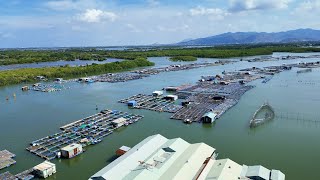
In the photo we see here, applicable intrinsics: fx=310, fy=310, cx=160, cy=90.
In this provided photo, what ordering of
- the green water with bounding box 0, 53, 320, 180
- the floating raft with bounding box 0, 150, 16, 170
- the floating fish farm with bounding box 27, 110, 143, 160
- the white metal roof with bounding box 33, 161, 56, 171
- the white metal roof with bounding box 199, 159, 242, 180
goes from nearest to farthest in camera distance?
the white metal roof with bounding box 199, 159, 242, 180 → the white metal roof with bounding box 33, 161, 56, 171 → the floating raft with bounding box 0, 150, 16, 170 → the green water with bounding box 0, 53, 320, 180 → the floating fish farm with bounding box 27, 110, 143, 160

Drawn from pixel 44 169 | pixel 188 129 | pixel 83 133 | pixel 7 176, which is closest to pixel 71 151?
pixel 44 169

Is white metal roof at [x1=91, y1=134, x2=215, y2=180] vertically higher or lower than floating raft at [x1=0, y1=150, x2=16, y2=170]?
higher

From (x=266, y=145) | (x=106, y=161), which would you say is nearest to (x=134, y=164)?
(x=106, y=161)

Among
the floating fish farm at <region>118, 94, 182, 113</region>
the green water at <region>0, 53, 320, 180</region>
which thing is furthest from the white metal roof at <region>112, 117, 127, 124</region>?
the floating fish farm at <region>118, 94, 182, 113</region>

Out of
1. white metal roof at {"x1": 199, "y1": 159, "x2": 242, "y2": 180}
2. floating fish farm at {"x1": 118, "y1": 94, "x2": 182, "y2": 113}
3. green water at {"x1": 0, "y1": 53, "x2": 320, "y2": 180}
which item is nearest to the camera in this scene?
white metal roof at {"x1": 199, "y1": 159, "x2": 242, "y2": 180}

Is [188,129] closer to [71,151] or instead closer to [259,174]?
[71,151]

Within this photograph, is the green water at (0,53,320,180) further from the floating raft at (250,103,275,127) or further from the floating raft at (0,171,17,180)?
the floating raft at (0,171,17,180)

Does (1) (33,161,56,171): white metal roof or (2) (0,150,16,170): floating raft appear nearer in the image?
(1) (33,161,56,171): white metal roof
